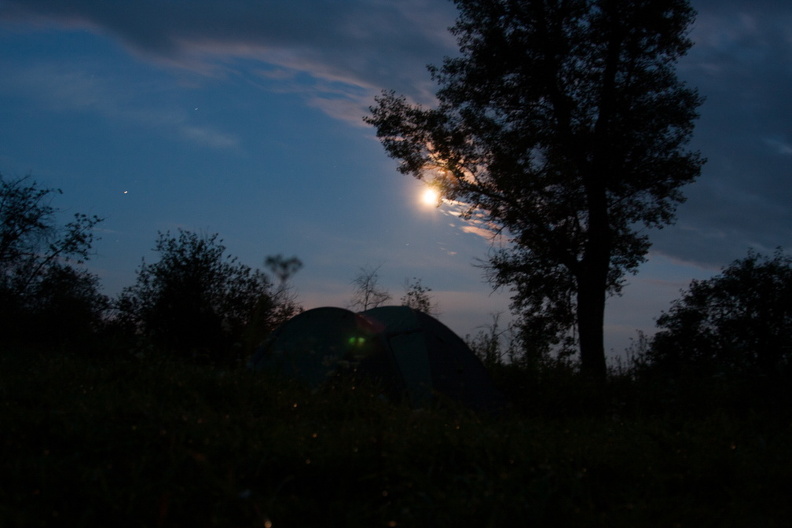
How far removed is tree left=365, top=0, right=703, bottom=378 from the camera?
13273 millimetres

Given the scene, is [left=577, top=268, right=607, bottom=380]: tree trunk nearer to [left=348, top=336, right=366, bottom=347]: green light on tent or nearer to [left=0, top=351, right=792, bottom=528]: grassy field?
[left=348, top=336, right=366, bottom=347]: green light on tent

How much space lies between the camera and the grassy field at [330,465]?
10.0 feet

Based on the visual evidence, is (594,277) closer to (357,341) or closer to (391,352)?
(391,352)

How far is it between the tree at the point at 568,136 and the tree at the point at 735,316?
5.37m

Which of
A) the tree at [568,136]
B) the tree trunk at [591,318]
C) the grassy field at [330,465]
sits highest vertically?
the tree at [568,136]

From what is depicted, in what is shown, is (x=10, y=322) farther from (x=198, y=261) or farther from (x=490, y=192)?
(x=490, y=192)

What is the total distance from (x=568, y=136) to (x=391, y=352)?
7.98 m

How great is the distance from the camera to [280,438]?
4121 mm

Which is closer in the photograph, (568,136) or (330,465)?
(330,465)

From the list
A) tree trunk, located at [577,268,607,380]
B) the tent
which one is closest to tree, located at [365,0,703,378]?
tree trunk, located at [577,268,607,380]

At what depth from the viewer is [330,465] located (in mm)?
3715

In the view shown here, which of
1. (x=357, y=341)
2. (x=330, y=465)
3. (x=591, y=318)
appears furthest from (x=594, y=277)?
(x=330, y=465)

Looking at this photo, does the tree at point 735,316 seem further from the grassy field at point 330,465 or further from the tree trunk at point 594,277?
the grassy field at point 330,465

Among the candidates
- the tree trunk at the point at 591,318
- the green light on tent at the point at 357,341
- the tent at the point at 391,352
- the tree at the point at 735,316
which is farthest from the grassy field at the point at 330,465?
the tree at the point at 735,316
